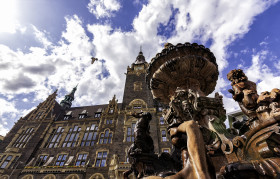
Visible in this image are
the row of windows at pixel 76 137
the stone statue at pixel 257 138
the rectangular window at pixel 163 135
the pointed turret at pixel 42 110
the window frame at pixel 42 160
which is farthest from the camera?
the pointed turret at pixel 42 110

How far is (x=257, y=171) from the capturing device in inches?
50.8

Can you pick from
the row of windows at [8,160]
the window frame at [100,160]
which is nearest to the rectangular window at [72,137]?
the window frame at [100,160]

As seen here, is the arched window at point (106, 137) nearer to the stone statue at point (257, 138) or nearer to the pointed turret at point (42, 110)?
the pointed turret at point (42, 110)

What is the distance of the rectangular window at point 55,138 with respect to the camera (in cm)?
2221

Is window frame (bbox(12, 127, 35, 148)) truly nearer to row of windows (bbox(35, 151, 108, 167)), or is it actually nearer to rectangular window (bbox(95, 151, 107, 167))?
row of windows (bbox(35, 151, 108, 167))

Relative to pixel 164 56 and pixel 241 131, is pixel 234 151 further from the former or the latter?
pixel 164 56

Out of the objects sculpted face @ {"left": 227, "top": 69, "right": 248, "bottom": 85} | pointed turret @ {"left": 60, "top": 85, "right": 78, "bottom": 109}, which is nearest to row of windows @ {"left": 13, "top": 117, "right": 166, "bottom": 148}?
pointed turret @ {"left": 60, "top": 85, "right": 78, "bottom": 109}

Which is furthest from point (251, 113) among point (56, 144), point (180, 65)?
point (56, 144)

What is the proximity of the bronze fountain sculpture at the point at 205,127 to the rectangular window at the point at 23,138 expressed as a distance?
25.9 metres

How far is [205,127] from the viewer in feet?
9.78

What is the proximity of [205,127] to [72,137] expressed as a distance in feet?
76.1

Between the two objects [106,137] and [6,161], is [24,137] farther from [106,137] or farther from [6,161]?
[106,137]

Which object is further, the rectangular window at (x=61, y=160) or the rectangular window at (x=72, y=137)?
the rectangular window at (x=72, y=137)

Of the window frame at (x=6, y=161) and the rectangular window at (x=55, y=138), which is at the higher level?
the rectangular window at (x=55, y=138)
